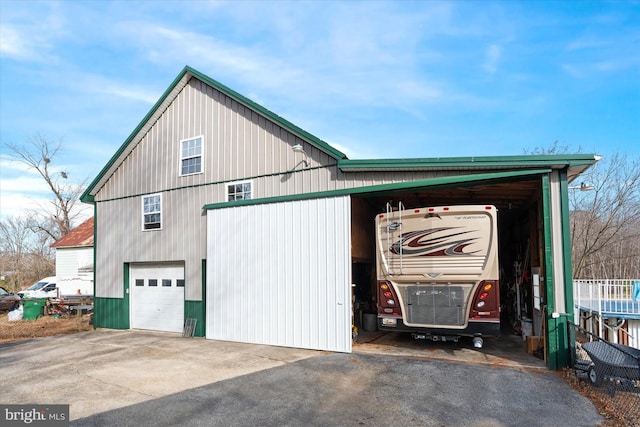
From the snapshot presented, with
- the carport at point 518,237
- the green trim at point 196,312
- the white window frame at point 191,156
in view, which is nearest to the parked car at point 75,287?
the green trim at point 196,312

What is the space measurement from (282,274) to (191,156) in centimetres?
529

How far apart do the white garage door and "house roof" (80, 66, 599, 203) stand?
13.0ft

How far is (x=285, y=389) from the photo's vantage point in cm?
670

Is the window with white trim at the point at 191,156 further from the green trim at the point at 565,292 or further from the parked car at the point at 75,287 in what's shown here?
the parked car at the point at 75,287

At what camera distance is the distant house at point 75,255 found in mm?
28859

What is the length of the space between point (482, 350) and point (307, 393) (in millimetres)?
4886

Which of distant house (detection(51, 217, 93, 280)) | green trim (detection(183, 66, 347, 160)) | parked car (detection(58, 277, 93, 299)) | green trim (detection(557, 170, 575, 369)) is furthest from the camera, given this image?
distant house (detection(51, 217, 93, 280))

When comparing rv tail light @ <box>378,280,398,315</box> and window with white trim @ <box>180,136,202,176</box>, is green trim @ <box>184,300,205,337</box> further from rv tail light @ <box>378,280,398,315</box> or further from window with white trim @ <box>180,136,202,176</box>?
rv tail light @ <box>378,280,398,315</box>

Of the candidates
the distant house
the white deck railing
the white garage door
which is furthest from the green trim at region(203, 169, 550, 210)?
the distant house

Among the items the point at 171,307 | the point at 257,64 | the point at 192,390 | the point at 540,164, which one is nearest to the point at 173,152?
the point at 257,64

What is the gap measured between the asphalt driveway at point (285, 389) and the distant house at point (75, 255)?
830 inches

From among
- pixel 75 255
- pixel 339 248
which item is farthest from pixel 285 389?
pixel 75 255

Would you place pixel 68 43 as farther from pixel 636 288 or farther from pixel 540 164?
pixel 636 288

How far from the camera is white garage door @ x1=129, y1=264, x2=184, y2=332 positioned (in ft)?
42.5
